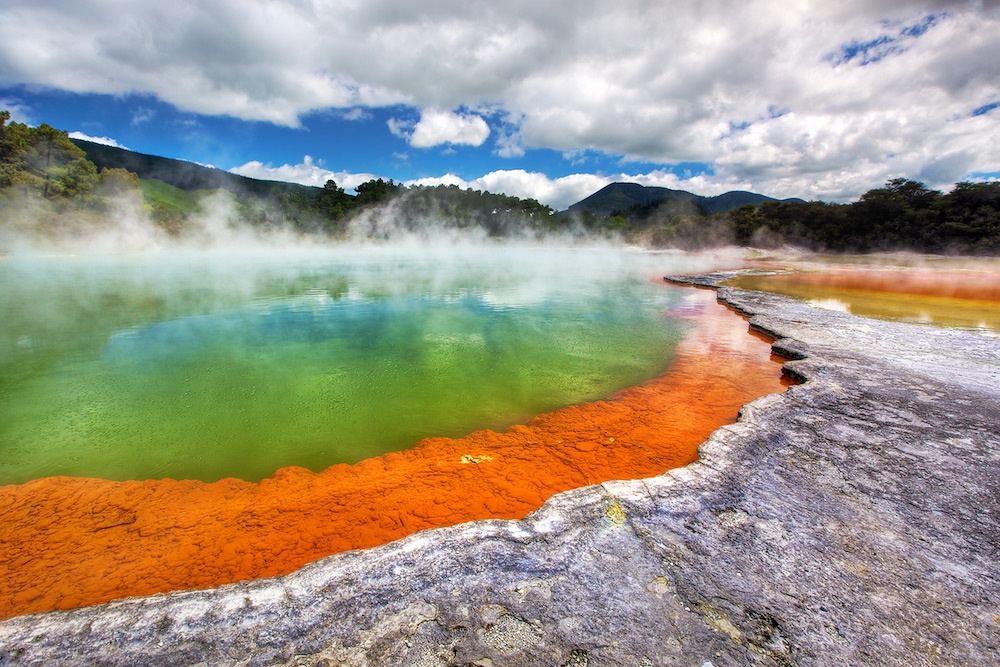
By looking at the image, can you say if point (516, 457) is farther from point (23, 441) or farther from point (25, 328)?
point (25, 328)

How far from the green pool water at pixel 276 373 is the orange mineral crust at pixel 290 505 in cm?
32

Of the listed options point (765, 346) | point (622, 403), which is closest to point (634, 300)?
point (765, 346)

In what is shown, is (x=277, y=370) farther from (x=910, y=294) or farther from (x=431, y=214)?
(x=431, y=214)

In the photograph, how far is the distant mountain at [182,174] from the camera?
277 ft

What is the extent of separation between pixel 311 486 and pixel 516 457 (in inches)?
73.9

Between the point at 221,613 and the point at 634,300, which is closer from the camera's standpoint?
the point at 221,613

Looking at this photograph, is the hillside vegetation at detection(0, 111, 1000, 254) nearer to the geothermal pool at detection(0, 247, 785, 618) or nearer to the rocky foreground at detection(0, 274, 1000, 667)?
the geothermal pool at detection(0, 247, 785, 618)

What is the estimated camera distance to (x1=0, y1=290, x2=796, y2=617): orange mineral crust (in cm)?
262

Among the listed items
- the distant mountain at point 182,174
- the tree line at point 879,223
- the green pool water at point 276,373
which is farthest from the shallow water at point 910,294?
the distant mountain at point 182,174

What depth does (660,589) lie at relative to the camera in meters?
2.09

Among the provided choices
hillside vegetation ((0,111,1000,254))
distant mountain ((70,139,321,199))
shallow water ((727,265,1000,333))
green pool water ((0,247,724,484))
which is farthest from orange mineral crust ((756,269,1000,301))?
distant mountain ((70,139,321,199))

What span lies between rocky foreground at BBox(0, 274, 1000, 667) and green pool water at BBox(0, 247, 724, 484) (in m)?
1.91

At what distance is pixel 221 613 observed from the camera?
2016mm

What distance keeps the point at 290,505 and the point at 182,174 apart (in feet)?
392
